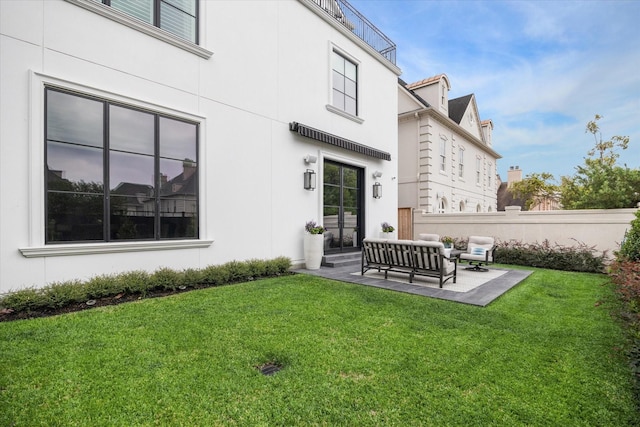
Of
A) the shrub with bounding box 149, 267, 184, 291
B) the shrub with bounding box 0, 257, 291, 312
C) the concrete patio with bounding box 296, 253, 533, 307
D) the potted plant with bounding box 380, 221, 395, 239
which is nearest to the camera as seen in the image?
the shrub with bounding box 0, 257, 291, 312

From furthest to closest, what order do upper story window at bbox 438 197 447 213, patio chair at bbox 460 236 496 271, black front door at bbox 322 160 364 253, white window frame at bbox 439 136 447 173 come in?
white window frame at bbox 439 136 447 173 → upper story window at bbox 438 197 447 213 → black front door at bbox 322 160 364 253 → patio chair at bbox 460 236 496 271

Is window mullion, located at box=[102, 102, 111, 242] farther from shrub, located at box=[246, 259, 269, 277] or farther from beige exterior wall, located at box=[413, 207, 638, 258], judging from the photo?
beige exterior wall, located at box=[413, 207, 638, 258]

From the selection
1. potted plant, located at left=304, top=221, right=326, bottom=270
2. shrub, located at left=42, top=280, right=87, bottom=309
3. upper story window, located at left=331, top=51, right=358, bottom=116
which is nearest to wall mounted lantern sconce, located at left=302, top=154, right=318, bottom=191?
potted plant, located at left=304, top=221, right=326, bottom=270

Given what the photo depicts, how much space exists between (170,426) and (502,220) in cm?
1375

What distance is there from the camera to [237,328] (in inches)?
161

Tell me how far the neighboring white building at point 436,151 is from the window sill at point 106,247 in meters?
12.7

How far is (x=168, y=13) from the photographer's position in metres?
6.37

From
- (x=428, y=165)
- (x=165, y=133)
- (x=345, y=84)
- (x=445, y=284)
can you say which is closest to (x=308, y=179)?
(x=165, y=133)

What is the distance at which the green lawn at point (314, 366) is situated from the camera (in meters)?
2.37

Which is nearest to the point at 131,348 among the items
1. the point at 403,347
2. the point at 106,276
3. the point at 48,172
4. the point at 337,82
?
the point at 106,276

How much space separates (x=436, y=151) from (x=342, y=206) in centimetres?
907

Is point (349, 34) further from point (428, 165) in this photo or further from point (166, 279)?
point (166, 279)

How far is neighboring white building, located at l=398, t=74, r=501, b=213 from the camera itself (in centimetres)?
1600

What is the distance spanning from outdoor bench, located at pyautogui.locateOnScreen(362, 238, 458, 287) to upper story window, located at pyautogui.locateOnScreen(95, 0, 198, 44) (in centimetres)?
670
